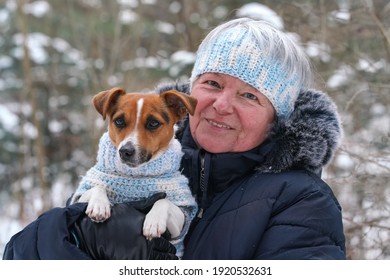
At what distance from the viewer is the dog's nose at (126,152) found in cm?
262

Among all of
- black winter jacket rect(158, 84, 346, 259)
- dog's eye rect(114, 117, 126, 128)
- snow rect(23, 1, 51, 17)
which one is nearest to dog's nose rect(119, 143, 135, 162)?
dog's eye rect(114, 117, 126, 128)

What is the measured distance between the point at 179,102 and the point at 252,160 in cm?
52

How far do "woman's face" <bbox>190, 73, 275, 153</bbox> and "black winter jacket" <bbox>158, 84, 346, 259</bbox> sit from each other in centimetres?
7

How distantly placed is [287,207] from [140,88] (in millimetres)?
6369

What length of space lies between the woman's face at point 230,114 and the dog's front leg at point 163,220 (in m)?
0.38

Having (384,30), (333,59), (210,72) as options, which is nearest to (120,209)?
(210,72)

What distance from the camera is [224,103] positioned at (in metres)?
2.73

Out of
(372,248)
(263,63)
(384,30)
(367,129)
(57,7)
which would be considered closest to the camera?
(263,63)

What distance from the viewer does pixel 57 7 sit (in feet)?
33.6

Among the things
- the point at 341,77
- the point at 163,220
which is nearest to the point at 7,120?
the point at 341,77

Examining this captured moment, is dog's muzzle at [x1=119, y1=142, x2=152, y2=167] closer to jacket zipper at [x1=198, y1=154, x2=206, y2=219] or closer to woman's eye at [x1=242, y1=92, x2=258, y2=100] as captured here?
jacket zipper at [x1=198, y1=154, x2=206, y2=219]

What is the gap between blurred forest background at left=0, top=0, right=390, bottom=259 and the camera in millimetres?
5473

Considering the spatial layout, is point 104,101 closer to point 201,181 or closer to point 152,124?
point 152,124

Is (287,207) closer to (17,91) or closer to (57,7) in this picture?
(17,91)
